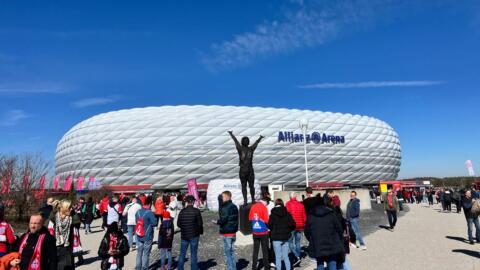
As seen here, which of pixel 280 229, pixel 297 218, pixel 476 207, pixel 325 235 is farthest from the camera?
pixel 476 207

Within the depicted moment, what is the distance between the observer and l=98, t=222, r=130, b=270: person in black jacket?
5352 mm

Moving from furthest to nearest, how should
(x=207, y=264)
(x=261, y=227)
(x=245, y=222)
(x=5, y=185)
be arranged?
(x=5, y=185) < (x=245, y=222) < (x=207, y=264) < (x=261, y=227)

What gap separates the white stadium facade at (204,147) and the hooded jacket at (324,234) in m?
47.6

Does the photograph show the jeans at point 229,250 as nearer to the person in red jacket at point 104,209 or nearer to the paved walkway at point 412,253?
the paved walkway at point 412,253

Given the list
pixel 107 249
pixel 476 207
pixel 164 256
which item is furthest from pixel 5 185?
pixel 476 207

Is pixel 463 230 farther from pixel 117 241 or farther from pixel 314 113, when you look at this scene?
pixel 314 113

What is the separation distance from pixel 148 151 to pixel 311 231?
4972 cm

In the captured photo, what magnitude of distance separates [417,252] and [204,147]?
4555 cm

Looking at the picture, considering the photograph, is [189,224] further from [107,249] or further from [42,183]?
[42,183]

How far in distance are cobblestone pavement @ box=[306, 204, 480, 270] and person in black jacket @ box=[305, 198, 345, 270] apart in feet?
6.97

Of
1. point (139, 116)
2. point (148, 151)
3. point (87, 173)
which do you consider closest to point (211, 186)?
point (148, 151)

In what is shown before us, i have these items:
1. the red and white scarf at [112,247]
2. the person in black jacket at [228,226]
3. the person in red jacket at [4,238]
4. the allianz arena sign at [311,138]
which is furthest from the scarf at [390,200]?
the allianz arena sign at [311,138]

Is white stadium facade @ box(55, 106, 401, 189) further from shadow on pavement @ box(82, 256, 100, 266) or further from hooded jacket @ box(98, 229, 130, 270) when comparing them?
hooded jacket @ box(98, 229, 130, 270)

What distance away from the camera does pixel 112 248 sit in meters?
5.37
